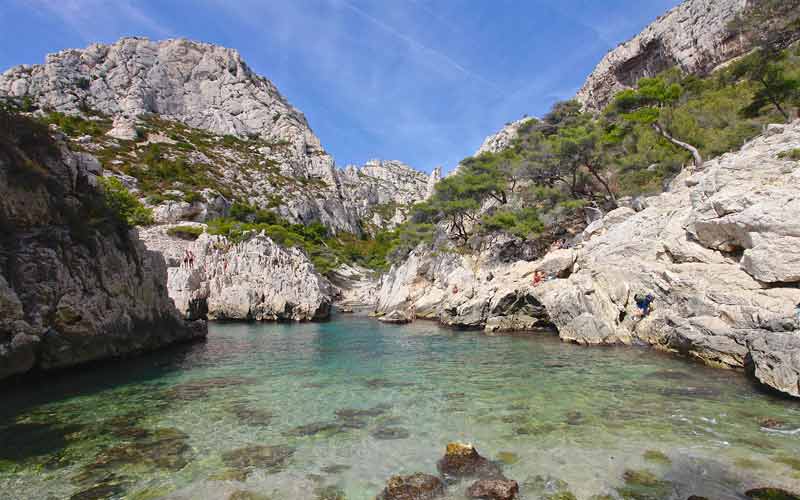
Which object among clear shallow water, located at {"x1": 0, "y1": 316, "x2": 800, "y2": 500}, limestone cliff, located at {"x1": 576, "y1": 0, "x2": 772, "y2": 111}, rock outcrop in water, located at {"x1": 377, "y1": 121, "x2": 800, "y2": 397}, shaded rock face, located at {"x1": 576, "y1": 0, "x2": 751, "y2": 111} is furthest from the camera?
shaded rock face, located at {"x1": 576, "y1": 0, "x2": 751, "y2": 111}

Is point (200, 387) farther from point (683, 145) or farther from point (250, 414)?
point (683, 145)

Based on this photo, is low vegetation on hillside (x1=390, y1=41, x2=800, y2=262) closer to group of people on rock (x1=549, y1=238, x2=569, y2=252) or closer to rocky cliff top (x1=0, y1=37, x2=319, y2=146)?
group of people on rock (x1=549, y1=238, x2=569, y2=252)

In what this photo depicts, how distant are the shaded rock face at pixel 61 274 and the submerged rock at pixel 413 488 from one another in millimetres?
11498

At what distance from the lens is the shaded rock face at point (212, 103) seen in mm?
79500

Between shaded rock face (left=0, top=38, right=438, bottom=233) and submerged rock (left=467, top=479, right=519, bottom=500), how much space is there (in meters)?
73.6

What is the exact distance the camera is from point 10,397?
10156mm

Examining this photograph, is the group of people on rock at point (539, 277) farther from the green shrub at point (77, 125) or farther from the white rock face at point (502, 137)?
the green shrub at point (77, 125)

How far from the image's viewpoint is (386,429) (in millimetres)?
7797

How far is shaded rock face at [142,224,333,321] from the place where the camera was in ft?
116

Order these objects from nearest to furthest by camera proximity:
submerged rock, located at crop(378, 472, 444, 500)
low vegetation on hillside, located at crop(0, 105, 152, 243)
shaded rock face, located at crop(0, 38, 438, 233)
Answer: submerged rock, located at crop(378, 472, 444, 500), low vegetation on hillside, located at crop(0, 105, 152, 243), shaded rock face, located at crop(0, 38, 438, 233)

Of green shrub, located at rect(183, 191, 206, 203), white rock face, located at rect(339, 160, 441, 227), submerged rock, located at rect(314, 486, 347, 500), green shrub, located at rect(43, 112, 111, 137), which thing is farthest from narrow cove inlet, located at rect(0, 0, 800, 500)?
white rock face, located at rect(339, 160, 441, 227)

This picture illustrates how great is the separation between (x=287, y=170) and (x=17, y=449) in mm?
90671

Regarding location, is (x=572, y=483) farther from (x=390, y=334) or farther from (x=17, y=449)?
(x=390, y=334)

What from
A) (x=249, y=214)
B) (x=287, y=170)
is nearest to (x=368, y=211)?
(x=287, y=170)
